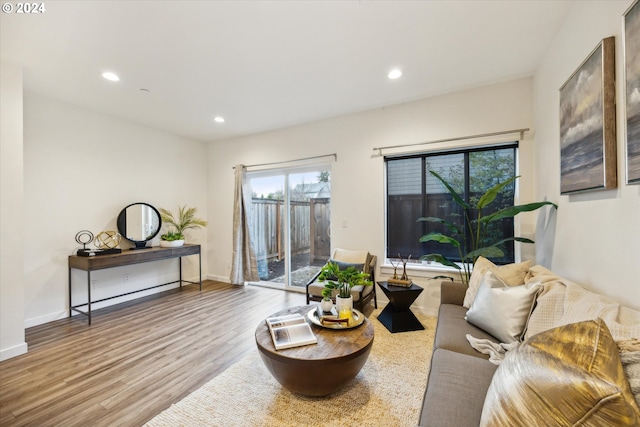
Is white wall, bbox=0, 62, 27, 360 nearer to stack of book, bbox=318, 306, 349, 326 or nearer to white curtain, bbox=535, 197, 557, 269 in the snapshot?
stack of book, bbox=318, 306, 349, 326

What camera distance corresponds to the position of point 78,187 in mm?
3531

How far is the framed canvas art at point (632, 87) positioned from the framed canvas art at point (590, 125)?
15 centimetres

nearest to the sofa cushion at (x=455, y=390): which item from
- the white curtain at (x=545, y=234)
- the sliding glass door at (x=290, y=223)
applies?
the white curtain at (x=545, y=234)

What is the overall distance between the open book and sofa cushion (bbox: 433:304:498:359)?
87 cm

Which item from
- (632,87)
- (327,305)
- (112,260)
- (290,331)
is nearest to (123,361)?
(112,260)

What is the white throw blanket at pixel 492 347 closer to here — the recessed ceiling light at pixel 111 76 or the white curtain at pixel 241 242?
the white curtain at pixel 241 242

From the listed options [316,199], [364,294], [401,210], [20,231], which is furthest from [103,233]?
[401,210]

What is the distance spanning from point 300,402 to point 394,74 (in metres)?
3.13

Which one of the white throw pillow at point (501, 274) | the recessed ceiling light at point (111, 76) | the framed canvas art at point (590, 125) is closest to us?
the framed canvas art at point (590, 125)

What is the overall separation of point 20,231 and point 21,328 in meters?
0.93

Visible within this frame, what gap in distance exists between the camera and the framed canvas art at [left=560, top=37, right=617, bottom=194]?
1430 millimetres

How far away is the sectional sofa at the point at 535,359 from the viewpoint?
667 millimetres

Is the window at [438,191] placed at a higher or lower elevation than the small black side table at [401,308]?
higher

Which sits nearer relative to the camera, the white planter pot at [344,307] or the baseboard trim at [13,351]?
the white planter pot at [344,307]
